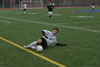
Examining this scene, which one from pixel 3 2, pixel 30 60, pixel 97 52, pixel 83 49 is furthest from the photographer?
pixel 3 2

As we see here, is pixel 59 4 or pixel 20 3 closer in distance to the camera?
pixel 20 3

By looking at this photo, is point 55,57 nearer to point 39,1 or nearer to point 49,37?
point 49,37

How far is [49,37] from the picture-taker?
8391 mm

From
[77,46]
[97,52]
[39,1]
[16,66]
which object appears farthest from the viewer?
[39,1]

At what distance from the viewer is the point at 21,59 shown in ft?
22.6

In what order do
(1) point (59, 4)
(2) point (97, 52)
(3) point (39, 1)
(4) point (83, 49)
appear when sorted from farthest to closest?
(1) point (59, 4) → (3) point (39, 1) → (4) point (83, 49) → (2) point (97, 52)

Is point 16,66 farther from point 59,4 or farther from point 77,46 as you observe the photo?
point 59,4

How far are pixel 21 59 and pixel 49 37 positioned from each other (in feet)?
5.91

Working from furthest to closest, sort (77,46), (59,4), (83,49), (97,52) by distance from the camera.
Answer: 1. (59,4)
2. (77,46)
3. (83,49)
4. (97,52)

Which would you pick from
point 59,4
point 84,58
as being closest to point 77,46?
point 84,58

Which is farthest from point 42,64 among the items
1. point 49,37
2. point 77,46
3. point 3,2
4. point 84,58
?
point 3,2

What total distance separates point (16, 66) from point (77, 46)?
10.8ft

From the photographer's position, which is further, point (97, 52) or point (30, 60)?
point (97, 52)

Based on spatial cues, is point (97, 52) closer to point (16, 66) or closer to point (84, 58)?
point (84, 58)
